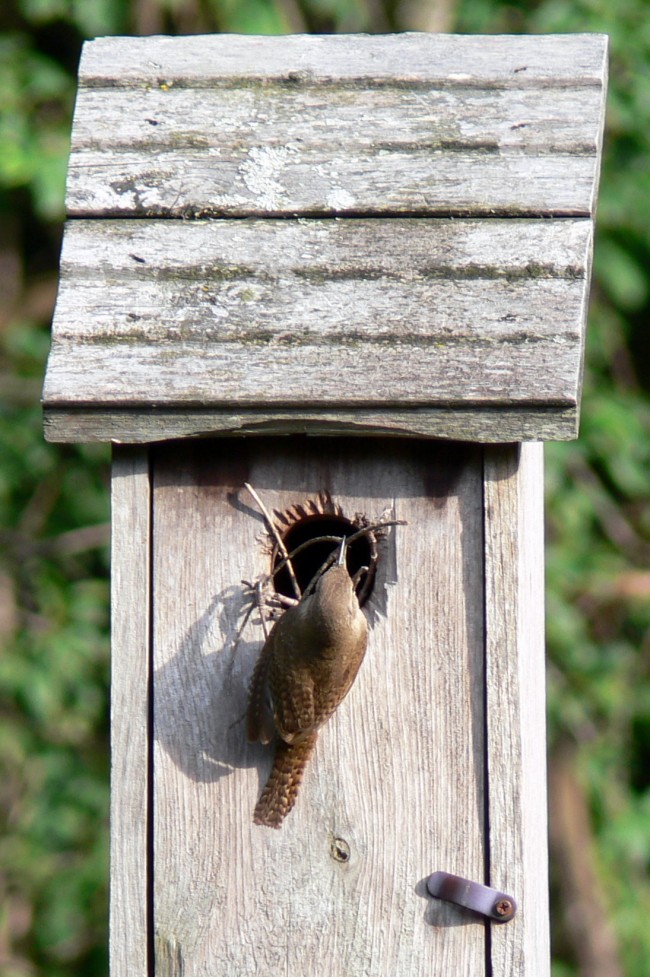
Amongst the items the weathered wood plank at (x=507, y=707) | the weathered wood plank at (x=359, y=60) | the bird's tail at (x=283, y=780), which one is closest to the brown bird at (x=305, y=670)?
the bird's tail at (x=283, y=780)

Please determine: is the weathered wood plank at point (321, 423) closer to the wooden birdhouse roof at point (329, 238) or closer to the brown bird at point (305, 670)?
the wooden birdhouse roof at point (329, 238)

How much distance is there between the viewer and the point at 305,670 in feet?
6.97

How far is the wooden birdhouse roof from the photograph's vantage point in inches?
84.4

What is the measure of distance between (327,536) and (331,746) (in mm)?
332

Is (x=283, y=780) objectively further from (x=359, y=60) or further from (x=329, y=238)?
(x=359, y=60)

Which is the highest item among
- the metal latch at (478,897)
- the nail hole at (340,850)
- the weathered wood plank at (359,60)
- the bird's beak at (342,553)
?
the weathered wood plank at (359,60)

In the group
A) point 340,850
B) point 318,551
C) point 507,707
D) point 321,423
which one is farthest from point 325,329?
point 340,850

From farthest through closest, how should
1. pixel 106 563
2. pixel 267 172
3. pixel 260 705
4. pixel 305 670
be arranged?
pixel 106 563
pixel 267 172
pixel 260 705
pixel 305 670

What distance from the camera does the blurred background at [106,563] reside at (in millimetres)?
4617

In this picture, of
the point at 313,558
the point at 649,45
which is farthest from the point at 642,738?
the point at 313,558

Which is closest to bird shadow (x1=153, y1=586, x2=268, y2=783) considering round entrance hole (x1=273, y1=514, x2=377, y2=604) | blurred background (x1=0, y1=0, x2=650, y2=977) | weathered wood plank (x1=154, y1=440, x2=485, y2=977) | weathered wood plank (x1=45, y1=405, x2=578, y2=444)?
weathered wood plank (x1=154, y1=440, x2=485, y2=977)

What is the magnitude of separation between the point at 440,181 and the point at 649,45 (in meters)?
2.65

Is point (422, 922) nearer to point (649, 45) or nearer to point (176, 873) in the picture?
point (176, 873)

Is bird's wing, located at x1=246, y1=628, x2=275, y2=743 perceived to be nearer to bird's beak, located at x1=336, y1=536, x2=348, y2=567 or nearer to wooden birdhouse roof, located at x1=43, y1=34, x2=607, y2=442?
bird's beak, located at x1=336, y1=536, x2=348, y2=567
